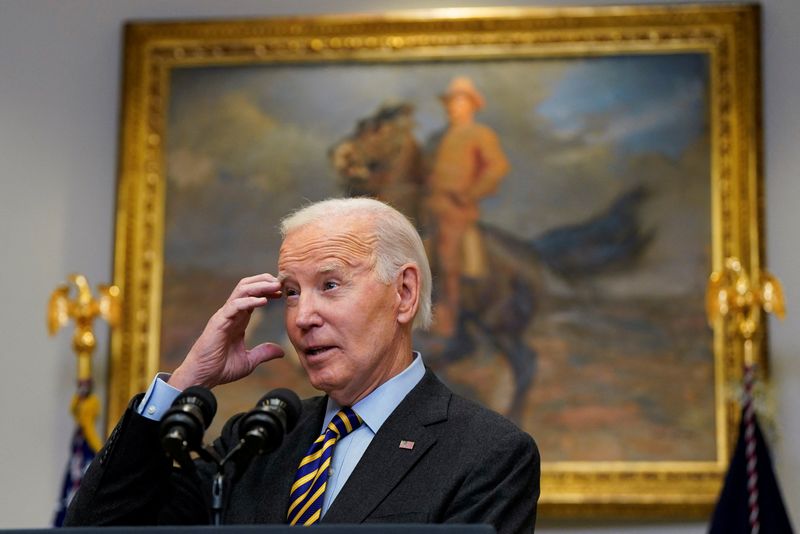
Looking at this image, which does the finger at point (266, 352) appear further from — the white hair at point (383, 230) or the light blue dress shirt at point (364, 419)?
the white hair at point (383, 230)

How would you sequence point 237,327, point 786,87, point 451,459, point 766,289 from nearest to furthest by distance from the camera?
point 451,459, point 237,327, point 766,289, point 786,87

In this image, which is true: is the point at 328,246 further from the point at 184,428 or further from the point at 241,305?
the point at 184,428

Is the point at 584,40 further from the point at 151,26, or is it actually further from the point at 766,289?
the point at 151,26

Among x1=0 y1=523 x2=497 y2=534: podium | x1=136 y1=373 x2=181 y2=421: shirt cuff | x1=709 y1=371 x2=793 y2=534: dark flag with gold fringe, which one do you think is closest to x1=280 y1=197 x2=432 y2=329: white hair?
x1=136 y1=373 x2=181 y2=421: shirt cuff

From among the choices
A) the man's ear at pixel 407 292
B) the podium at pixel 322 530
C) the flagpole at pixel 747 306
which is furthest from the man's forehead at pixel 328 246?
the flagpole at pixel 747 306

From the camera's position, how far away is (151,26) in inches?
290

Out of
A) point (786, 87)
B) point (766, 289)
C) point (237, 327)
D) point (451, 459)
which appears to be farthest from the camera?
point (786, 87)

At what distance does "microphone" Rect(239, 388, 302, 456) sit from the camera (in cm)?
265

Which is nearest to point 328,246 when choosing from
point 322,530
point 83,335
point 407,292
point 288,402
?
point 407,292

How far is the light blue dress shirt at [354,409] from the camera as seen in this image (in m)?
3.28

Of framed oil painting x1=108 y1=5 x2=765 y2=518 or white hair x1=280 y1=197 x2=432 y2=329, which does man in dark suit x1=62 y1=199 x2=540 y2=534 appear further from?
framed oil painting x1=108 y1=5 x2=765 y2=518

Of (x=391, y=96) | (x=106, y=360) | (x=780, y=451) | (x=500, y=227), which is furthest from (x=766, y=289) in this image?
(x=106, y=360)

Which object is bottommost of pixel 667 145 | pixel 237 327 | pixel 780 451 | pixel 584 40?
pixel 780 451

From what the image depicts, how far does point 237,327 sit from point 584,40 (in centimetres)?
416
